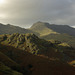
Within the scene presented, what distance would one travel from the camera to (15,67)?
49.8 m

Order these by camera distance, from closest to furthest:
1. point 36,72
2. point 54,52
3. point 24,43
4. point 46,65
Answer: point 36,72 → point 46,65 → point 54,52 → point 24,43

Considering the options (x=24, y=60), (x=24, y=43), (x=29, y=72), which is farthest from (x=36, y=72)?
(x=24, y=43)

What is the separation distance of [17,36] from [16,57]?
5657cm

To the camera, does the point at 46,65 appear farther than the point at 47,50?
No

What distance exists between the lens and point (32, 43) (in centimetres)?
11325

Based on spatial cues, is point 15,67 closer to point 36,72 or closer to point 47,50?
point 36,72

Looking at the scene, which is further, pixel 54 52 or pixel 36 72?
pixel 54 52

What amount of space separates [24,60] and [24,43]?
47.2 m

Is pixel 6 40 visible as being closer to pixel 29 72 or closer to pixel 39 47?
pixel 39 47

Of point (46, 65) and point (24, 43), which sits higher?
point (24, 43)

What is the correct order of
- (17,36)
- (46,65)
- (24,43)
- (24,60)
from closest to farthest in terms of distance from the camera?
(46,65) < (24,60) < (24,43) < (17,36)

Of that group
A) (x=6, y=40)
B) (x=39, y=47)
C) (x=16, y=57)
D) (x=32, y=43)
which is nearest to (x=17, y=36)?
(x=6, y=40)

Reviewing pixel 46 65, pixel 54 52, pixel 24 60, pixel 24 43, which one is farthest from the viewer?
pixel 24 43

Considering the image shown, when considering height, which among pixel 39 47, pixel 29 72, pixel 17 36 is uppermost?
pixel 17 36
